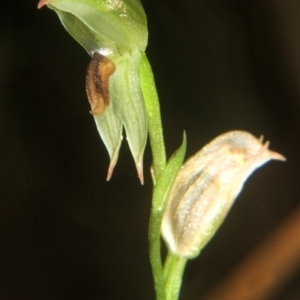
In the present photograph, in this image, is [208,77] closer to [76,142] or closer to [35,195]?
[76,142]

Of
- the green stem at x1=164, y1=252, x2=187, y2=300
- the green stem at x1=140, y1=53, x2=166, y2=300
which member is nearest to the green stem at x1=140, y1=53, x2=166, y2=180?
the green stem at x1=140, y1=53, x2=166, y2=300

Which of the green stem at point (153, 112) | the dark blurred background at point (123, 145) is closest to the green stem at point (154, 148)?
the green stem at point (153, 112)

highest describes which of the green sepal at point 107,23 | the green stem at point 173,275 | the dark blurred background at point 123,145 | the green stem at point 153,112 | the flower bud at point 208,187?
the green sepal at point 107,23

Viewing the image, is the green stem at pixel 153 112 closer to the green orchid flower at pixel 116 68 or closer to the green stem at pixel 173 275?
the green orchid flower at pixel 116 68

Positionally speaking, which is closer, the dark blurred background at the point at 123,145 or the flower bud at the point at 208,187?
the flower bud at the point at 208,187

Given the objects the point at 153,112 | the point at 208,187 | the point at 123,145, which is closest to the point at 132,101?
the point at 153,112

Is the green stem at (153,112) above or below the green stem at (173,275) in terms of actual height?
above

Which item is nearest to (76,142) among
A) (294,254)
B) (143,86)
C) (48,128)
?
(48,128)
